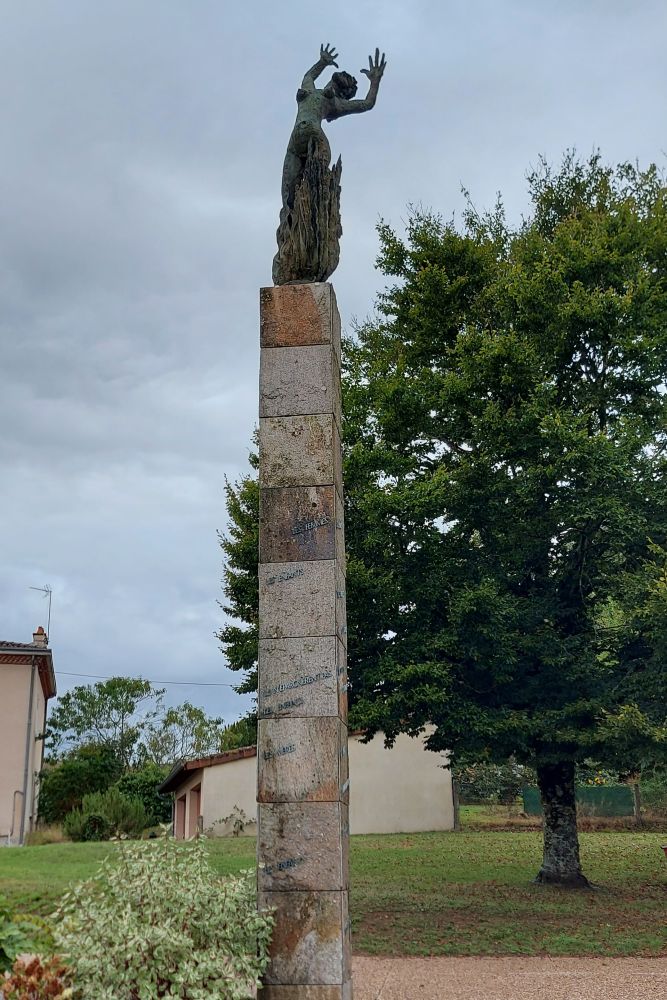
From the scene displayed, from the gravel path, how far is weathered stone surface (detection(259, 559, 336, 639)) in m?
3.96

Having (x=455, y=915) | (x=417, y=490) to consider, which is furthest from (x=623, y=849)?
(x=417, y=490)

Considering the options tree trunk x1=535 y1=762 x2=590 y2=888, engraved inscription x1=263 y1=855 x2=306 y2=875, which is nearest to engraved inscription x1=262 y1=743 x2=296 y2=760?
engraved inscription x1=263 y1=855 x2=306 y2=875

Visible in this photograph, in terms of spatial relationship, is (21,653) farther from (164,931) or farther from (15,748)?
(164,931)

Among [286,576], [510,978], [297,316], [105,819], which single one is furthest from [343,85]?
[105,819]

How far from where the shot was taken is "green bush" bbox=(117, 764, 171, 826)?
30.8m

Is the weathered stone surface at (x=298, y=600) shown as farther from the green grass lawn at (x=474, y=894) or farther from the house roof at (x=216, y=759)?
the house roof at (x=216, y=759)

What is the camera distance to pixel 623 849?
2120 cm

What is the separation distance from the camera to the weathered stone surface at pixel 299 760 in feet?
23.0

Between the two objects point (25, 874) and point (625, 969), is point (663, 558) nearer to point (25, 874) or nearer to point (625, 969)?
point (625, 969)

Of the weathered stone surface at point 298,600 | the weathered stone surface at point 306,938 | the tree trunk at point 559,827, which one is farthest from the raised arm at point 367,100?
the tree trunk at point 559,827

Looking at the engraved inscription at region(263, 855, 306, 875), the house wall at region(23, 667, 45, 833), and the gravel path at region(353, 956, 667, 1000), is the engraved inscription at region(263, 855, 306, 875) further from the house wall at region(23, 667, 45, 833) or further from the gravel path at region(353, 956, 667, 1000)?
the house wall at region(23, 667, 45, 833)

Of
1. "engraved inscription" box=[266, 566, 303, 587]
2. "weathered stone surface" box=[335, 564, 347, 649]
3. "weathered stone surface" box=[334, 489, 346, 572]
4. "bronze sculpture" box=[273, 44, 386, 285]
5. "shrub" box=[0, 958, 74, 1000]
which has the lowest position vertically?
"shrub" box=[0, 958, 74, 1000]

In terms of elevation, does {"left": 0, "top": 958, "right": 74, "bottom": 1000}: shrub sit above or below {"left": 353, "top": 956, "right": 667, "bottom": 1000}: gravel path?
above

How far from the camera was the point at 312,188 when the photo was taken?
331 inches
